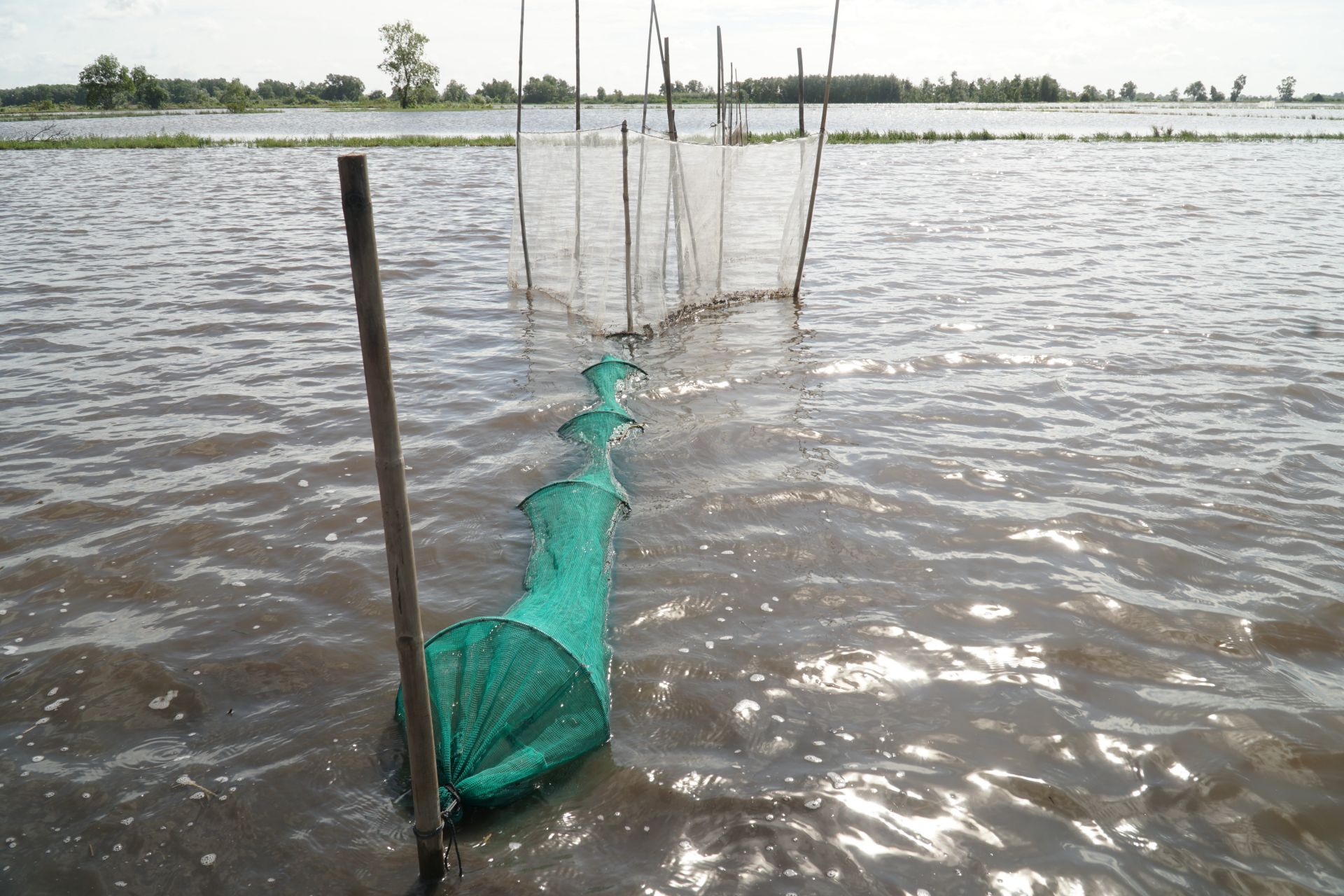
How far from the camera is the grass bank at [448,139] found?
3703 centimetres

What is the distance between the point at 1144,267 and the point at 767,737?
12566 mm

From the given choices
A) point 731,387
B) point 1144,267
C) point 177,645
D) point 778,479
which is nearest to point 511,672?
point 177,645

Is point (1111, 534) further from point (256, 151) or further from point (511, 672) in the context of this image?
point (256, 151)

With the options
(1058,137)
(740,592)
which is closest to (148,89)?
(1058,137)

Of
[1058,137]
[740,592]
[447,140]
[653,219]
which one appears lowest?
[740,592]

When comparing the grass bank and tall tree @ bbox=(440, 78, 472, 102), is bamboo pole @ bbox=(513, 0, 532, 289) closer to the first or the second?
the grass bank

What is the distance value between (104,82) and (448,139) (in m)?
57.4

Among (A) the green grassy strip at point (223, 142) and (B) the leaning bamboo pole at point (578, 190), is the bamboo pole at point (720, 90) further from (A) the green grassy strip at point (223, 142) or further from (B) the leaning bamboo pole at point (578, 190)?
(A) the green grassy strip at point (223, 142)

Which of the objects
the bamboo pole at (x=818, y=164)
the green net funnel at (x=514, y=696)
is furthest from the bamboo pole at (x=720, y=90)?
the green net funnel at (x=514, y=696)

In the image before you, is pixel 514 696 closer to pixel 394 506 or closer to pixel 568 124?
pixel 394 506

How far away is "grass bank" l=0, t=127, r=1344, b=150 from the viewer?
37.0 metres

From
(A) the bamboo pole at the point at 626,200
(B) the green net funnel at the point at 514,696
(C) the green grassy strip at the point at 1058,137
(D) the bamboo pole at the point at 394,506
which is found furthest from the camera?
(C) the green grassy strip at the point at 1058,137

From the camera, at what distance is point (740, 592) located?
5078 millimetres

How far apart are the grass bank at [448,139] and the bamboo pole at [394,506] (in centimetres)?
3286
